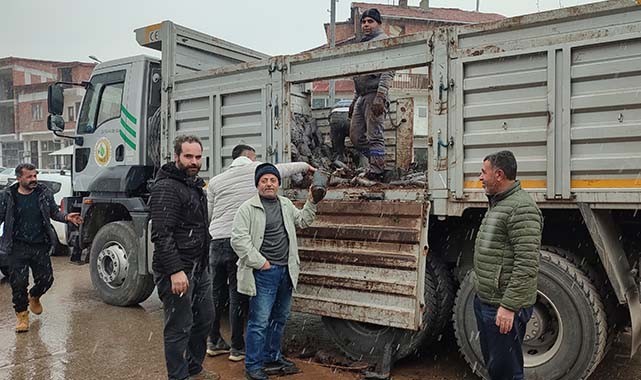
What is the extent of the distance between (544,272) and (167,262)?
2.63 metres

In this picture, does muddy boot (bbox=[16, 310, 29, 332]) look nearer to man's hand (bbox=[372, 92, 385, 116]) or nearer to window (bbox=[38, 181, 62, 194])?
man's hand (bbox=[372, 92, 385, 116])

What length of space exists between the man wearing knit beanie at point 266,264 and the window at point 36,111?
41406 millimetres

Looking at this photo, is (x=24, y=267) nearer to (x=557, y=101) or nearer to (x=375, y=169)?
(x=375, y=169)

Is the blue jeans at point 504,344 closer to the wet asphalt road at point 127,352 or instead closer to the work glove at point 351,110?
the wet asphalt road at point 127,352

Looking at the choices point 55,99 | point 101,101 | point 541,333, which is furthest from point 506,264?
point 55,99

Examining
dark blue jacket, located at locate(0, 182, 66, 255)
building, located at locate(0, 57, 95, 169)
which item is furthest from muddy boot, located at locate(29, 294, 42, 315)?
building, located at locate(0, 57, 95, 169)

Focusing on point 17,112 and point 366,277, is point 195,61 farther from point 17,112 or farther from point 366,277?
point 17,112

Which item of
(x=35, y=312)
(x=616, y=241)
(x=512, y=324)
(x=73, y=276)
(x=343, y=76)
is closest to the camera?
(x=512, y=324)

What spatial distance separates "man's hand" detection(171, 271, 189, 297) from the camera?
3.59 metres

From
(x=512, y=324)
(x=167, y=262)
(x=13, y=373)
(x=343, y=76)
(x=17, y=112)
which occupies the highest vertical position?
(x=17, y=112)

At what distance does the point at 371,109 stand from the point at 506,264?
308 cm

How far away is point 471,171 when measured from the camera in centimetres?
420

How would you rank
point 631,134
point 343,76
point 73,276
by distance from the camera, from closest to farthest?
point 631,134 → point 343,76 → point 73,276

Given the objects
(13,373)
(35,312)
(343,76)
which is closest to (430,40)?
(343,76)
